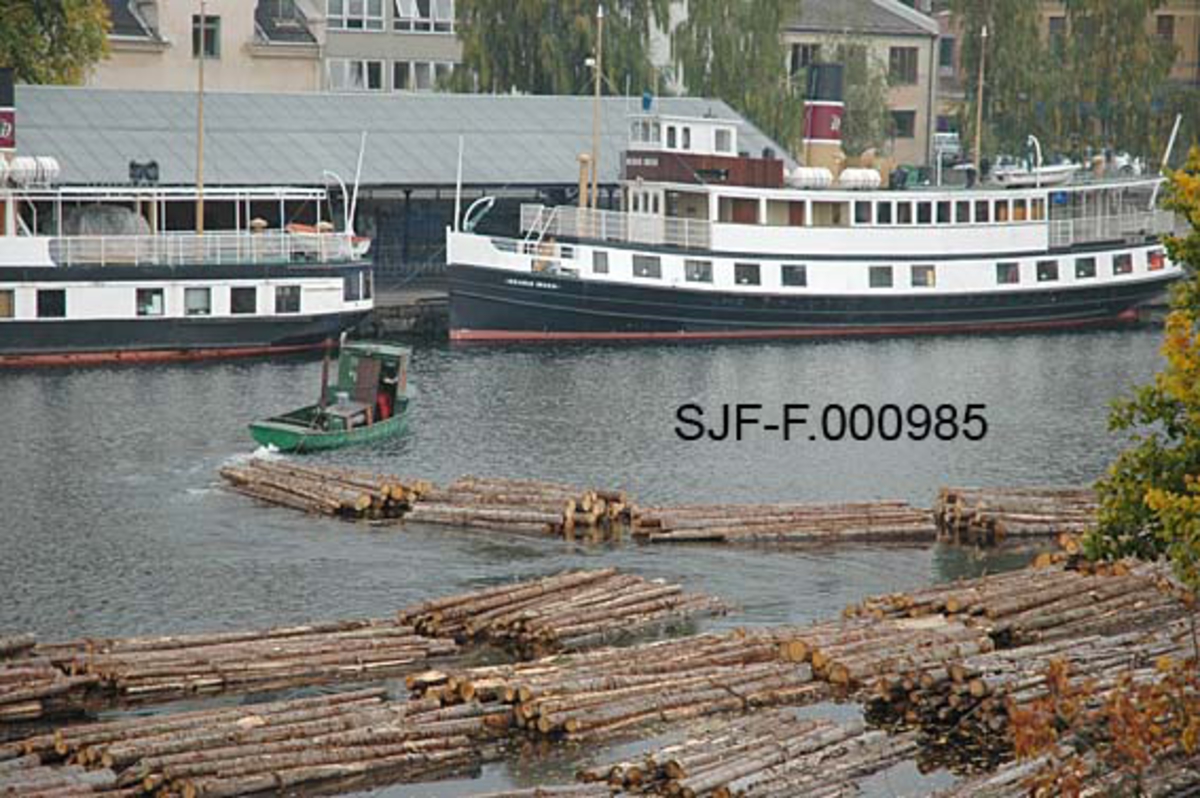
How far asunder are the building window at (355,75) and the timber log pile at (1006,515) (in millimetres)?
57159

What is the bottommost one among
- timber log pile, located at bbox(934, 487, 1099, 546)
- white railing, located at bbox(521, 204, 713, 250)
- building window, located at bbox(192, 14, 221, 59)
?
timber log pile, located at bbox(934, 487, 1099, 546)

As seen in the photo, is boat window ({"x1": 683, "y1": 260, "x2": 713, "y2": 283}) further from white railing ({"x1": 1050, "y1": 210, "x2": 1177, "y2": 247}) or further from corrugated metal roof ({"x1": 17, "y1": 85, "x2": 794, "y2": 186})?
white railing ({"x1": 1050, "y1": 210, "x2": 1177, "y2": 247})

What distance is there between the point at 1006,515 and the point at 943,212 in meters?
38.6

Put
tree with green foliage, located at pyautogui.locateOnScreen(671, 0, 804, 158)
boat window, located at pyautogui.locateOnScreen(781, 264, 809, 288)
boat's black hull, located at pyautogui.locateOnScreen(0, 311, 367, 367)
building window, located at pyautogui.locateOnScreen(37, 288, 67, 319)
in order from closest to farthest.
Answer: building window, located at pyautogui.locateOnScreen(37, 288, 67, 319), boat's black hull, located at pyautogui.locateOnScreen(0, 311, 367, 367), boat window, located at pyautogui.locateOnScreen(781, 264, 809, 288), tree with green foliage, located at pyautogui.locateOnScreen(671, 0, 804, 158)

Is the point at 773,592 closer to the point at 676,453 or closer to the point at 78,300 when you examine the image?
the point at 676,453

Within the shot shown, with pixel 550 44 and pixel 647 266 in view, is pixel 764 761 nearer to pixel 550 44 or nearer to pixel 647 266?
pixel 647 266

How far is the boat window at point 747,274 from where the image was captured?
83.3 meters

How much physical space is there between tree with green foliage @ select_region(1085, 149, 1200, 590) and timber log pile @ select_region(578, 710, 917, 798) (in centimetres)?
465

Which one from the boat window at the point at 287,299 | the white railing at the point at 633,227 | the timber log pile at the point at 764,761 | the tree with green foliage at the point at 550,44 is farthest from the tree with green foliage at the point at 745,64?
the timber log pile at the point at 764,761

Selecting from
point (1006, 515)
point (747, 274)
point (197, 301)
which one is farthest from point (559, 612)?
point (747, 274)

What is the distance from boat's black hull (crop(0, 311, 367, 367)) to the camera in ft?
234

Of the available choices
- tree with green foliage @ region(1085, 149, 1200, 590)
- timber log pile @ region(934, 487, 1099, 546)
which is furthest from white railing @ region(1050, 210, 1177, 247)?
tree with green foliage @ region(1085, 149, 1200, 590)

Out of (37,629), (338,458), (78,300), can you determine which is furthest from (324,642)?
(78,300)

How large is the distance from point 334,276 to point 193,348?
5032 millimetres
